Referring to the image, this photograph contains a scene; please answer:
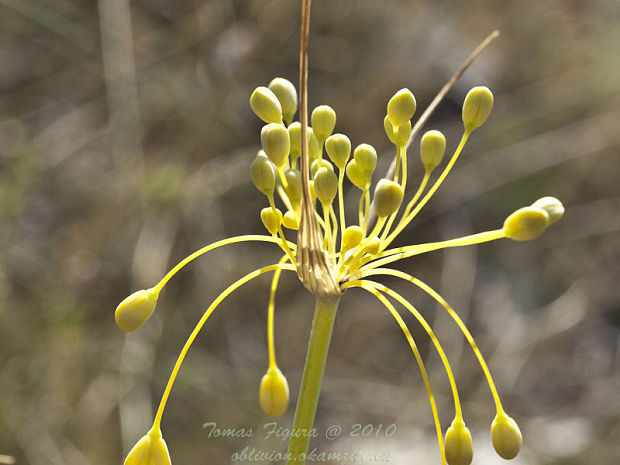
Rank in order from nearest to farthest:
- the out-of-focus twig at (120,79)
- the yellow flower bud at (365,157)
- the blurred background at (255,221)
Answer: the yellow flower bud at (365,157)
the blurred background at (255,221)
the out-of-focus twig at (120,79)

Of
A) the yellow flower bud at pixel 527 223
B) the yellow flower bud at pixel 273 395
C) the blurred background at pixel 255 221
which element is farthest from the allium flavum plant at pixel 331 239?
the blurred background at pixel 255 221

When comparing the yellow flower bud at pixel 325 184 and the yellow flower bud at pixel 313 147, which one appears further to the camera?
the yellow flower bud at pixel 313 147

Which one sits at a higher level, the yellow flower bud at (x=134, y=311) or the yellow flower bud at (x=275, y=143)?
the yellow flower bud at (x=275, y=143)

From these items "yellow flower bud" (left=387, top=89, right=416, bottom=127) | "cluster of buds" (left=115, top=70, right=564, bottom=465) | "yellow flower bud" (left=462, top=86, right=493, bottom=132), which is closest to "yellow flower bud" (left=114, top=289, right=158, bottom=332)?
"cluster of buds" (left=115, top=70, right=564, bottom=465)

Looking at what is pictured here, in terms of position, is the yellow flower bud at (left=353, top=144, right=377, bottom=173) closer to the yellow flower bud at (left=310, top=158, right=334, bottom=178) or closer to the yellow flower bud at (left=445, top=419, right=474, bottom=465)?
the yellow flower bud at (left=310, top=158, right=334, bottom=178)

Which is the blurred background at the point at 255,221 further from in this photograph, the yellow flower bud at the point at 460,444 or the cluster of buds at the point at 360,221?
the yellow flower bud at the point at 460,444

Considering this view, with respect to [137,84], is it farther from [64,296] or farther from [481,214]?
[481,214]
